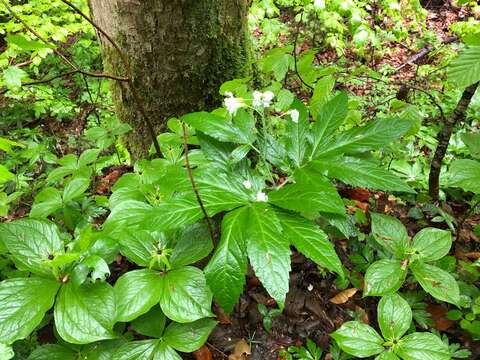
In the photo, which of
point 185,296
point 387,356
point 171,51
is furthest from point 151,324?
point 171,51

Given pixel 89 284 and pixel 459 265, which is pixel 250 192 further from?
pixel 459 265

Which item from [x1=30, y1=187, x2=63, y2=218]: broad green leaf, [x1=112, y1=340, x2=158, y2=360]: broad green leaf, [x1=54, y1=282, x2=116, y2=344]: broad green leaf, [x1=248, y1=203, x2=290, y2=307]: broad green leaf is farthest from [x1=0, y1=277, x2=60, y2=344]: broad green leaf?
[x1=248, y1=203, x2=290, y2=307]: broad green leaf

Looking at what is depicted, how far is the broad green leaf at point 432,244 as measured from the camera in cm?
157

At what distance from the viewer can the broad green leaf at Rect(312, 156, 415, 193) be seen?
1238 mm

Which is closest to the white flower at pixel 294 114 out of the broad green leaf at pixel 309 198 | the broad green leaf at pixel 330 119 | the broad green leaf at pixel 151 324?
the broad green leaf at pixel 330 119

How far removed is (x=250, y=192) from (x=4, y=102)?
171 inches

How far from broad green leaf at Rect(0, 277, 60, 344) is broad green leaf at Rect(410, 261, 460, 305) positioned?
139cm

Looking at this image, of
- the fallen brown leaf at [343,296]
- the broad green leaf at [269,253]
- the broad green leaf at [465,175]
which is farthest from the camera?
the fallen brown leaf at [343,296]

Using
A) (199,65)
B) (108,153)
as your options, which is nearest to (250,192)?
(199,65)

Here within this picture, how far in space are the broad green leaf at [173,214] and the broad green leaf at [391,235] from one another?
899 mm

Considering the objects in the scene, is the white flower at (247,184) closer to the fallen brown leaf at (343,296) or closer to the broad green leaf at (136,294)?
the broad green leaf at (136,294)

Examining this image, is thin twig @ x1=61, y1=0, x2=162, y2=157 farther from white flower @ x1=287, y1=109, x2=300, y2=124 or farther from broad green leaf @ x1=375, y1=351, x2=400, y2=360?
broad green leaf @ x1=375, y1=351, x2=400, y2=360

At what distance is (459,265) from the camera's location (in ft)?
6.23

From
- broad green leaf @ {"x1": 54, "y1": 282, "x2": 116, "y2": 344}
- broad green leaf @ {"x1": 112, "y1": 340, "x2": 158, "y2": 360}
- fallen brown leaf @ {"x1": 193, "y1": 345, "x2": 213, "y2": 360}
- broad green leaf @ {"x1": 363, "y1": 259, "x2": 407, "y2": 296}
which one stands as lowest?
fallen brown leaf @ {"x1": 193, "y1": 345, "x2": 213, "y2": 360}
